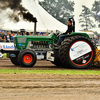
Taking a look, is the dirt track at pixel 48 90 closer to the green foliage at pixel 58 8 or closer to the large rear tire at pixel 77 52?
the large rear tire at pixel 77 52

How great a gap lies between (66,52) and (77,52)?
1.31ft

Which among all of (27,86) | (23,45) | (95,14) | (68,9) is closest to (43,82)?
(27,86)

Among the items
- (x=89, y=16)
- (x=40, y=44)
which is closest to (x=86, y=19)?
(x=89, y=16)

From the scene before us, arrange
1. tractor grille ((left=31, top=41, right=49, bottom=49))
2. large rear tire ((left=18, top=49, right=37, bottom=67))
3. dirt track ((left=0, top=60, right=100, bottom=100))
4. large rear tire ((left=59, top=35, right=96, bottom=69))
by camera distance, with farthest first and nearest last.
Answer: tractor grille ((left=31, top=41, right=49, bottom=49))
large rear tire ((left=18, top=49, right=37, bottom=67))
large rear tire ((left=59, top=35, right=96, bottom=69))
dirt track ((left=0, top=60, right=100, bottom=100))

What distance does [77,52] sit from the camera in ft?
29.9

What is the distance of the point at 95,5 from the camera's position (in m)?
58.4

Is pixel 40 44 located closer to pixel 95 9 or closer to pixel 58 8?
pixel 58 8

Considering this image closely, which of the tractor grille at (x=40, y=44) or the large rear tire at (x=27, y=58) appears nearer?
the large rear tire at (x=27, y=58)

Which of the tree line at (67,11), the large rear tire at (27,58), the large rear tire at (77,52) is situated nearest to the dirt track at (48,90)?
the large rear tire at (77,52)

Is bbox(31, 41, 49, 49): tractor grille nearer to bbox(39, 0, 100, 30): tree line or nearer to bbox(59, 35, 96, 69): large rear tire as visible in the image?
bbox(59, 35, 96, 69): large rear tire

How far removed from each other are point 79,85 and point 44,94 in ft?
3.70

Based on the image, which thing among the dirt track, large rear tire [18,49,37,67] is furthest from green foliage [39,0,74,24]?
the dirt track

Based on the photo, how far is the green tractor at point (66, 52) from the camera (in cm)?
912

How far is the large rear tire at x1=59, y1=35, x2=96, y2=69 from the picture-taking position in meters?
9.09
